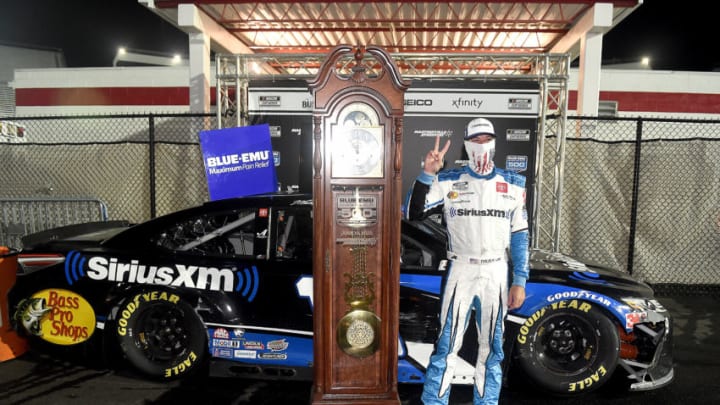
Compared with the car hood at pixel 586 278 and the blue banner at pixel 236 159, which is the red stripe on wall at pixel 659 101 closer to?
the car hood at pixel 586 278

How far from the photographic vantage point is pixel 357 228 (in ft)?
8.89

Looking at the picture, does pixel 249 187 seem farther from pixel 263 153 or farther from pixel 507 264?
pixel 507 264

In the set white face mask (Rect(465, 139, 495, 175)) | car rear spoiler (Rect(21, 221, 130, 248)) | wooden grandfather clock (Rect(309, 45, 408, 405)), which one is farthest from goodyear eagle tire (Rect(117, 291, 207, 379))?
white face mask (Rect(465, 139, 495, 175))

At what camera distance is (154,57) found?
20.8 meters

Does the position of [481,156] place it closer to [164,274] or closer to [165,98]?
[164,274]

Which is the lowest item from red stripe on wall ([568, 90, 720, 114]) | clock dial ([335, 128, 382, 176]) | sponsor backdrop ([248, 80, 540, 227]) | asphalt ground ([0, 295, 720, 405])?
asphalt ground ([0, 295, 720, 405])

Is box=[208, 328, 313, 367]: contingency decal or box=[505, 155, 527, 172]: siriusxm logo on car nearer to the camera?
box=[208, 328, 313, 367]: contingency decal

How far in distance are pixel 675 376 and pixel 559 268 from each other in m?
1.43

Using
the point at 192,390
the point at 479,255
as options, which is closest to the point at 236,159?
the point at 192,390

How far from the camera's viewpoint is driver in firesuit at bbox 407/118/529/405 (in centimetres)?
279

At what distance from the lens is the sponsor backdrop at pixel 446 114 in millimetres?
5996

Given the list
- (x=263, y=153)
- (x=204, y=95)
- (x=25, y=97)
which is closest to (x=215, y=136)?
(x=263, y=153)

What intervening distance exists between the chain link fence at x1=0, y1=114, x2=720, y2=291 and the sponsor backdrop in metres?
0.69

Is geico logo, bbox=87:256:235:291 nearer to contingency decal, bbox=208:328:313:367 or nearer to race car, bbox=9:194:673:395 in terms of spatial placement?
race car, bbox=9:194:673:395
